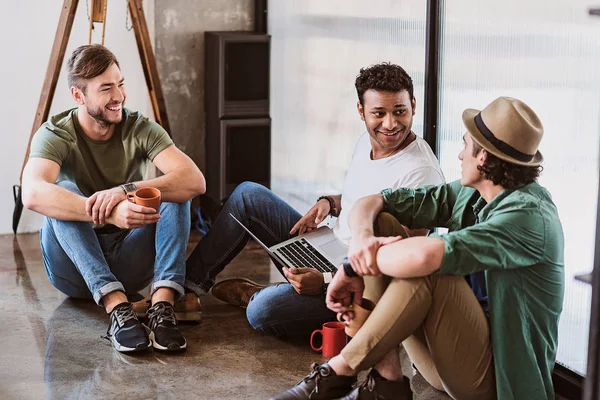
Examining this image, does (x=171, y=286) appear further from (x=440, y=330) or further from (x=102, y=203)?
(x=440, y=330)

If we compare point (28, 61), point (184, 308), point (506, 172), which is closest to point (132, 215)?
point (184, 308)

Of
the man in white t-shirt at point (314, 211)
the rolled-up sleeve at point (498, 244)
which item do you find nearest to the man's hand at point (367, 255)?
the rolled-up sleeve at point (498, 244)

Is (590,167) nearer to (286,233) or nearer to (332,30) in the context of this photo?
(286,233)

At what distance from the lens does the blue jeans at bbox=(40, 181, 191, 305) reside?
3.60m

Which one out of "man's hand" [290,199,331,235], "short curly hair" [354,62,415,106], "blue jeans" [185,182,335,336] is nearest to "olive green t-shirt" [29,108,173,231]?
"blue jeans" [185,182,335,336]

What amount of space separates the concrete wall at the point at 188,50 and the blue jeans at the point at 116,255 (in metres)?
1.63

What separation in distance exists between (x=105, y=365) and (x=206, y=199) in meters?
2.08

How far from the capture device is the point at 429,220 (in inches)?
119

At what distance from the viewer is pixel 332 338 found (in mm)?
3414

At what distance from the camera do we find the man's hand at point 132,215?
3.41m

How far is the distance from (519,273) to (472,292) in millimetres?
139

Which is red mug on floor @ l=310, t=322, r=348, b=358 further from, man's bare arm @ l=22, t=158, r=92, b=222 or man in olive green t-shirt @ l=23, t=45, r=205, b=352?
man's bare arm @ l=22, t=158, r=92, b=222

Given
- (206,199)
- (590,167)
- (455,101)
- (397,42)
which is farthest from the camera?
(206,199)

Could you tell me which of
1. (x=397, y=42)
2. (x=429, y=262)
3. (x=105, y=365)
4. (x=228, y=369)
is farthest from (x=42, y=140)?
(x=429, y=262)
